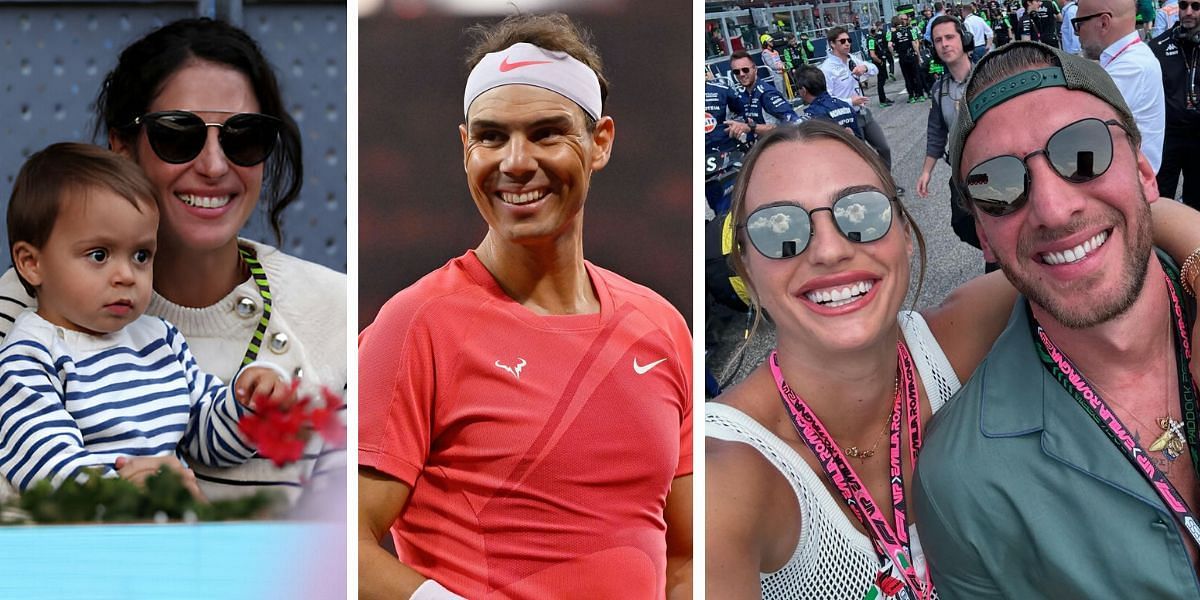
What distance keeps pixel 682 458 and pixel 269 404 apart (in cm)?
127

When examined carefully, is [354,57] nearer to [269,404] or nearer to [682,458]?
[269,404]

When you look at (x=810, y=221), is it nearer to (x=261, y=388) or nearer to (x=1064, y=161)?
(x=1064, y=161)

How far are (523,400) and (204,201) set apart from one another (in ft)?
3.71

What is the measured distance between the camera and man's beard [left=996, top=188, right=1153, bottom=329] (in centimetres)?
363

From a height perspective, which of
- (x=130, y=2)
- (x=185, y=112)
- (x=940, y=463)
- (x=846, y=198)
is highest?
(x=130, y=2)

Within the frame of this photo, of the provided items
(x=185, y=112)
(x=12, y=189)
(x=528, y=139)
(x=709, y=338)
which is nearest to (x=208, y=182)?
(x=185, y=112)

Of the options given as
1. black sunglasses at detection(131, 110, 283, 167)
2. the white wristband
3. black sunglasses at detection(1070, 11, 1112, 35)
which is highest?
black sunglasses at detection(1070, 11, 1112, 35)

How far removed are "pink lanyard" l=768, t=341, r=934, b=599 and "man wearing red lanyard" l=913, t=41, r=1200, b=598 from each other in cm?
6

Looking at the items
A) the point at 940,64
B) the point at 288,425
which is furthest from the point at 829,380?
the point at 288,425

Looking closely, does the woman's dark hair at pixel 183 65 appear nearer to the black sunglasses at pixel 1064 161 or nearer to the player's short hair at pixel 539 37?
the player's short hair at pixel 539 37

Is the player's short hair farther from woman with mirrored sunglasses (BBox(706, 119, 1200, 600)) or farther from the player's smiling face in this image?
woman with mirrored sunglasses (BBox(706, 119, 1200, 600))

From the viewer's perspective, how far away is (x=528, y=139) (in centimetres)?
374

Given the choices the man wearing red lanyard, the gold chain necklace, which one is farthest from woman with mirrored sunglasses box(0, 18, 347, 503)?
the man wearing red lanyard

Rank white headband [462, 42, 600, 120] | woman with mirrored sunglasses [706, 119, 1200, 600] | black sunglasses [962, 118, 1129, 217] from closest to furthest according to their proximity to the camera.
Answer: black sunglasses [962, 118, 1129, 217] → woman with mirrored sunglasses [706, 119, 1200, 600] → white headband [462, 42, 600, 120]
